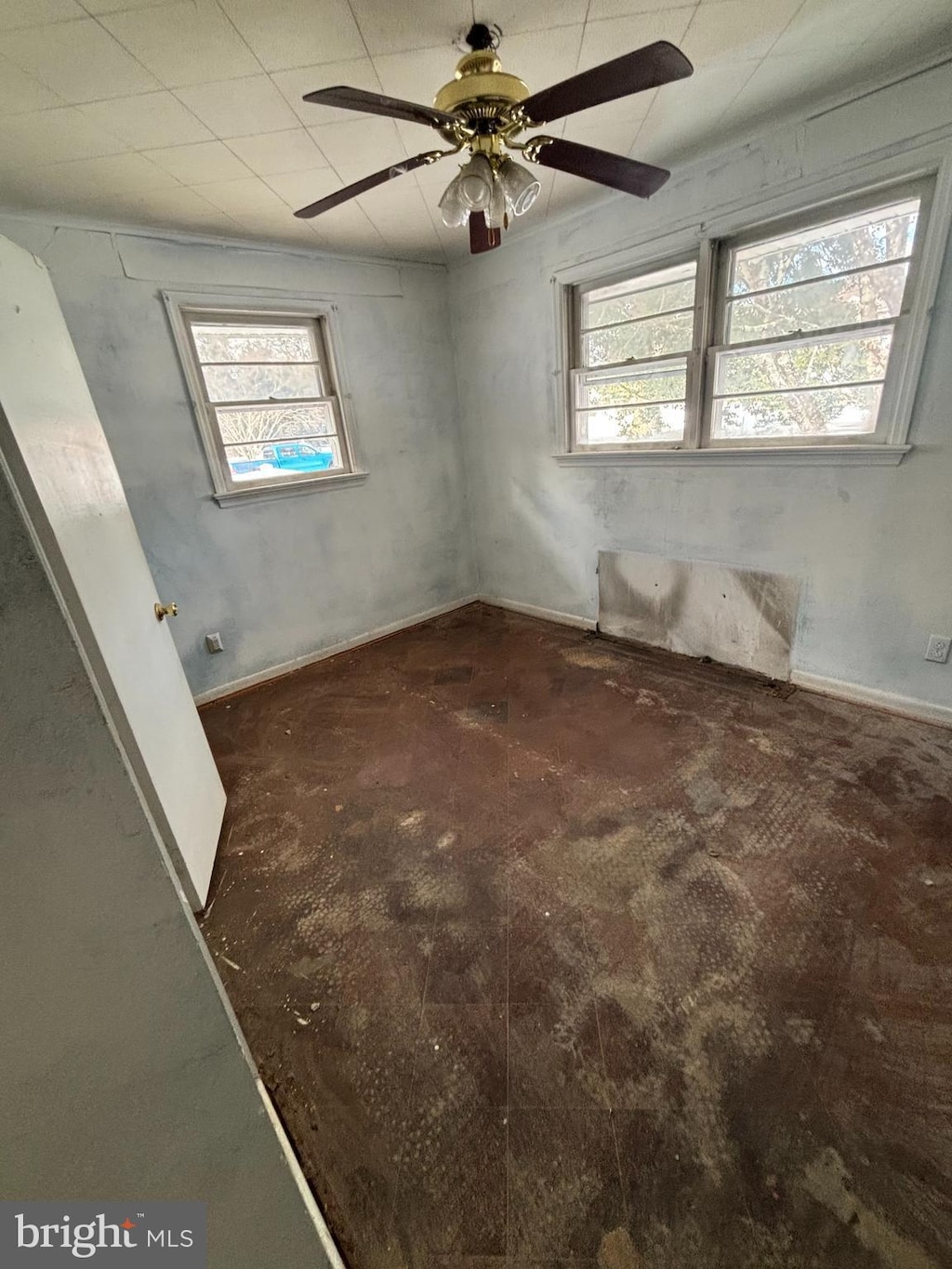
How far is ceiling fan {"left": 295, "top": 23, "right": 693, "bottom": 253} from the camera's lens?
1.15 metres

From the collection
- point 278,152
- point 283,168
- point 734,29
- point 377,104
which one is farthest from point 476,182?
point 283,168

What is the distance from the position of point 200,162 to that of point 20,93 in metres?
0.58

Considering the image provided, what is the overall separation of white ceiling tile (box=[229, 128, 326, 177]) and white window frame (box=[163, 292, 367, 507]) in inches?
35.1

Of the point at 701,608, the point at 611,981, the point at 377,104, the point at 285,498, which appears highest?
the point at 377,104

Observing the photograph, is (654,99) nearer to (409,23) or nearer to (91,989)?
(409,23)

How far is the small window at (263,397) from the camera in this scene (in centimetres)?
280

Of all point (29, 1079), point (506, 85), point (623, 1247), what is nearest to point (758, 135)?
point (506, 85)

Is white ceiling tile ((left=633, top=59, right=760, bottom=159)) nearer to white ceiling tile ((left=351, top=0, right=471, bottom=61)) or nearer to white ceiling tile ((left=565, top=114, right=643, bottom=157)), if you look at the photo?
white ceiling tile ((left=565, top=114, right=643, bottom=157))

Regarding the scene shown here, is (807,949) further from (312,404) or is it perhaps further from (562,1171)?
(312,404)

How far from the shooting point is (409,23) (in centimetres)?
136

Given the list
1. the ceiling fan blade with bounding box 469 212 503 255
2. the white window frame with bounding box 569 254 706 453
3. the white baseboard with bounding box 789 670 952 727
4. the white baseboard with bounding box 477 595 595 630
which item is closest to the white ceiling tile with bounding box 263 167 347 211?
the ceiling fan blade with bounding box 469 212 503 255

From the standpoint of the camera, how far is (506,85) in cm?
129

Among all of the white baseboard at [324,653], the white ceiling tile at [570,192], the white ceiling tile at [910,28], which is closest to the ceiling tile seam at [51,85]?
the white ceiling tile at [570,192]

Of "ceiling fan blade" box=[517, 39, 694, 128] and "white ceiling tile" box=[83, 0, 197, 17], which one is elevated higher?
"white ceiling tile" box=[83, 0, 197, 17]
